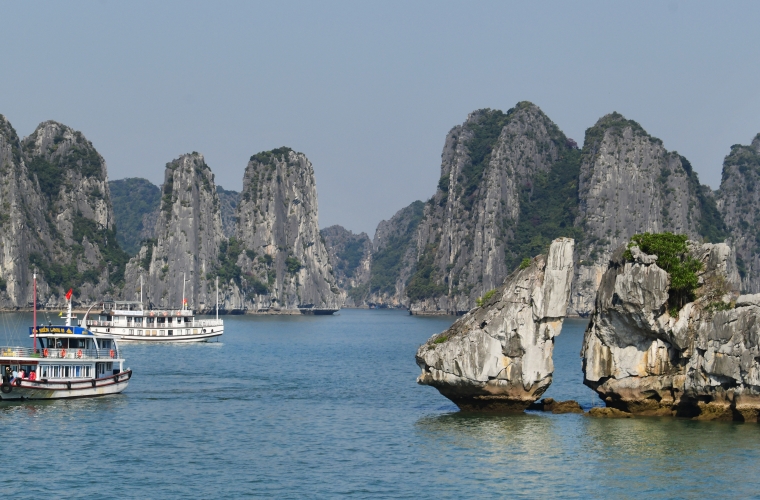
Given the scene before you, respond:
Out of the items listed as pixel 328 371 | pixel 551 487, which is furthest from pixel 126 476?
pixel 328 371

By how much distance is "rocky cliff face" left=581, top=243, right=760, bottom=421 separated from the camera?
39.8 meters

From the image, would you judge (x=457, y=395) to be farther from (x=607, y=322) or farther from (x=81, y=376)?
(x=81, y=376)

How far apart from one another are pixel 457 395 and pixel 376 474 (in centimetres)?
1024

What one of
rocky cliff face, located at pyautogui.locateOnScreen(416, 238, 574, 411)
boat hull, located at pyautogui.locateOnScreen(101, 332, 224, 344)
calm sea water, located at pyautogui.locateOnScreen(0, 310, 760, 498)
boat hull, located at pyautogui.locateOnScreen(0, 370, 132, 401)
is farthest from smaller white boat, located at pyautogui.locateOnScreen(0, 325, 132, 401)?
boat hull, located at pyautogui.locateOnScreen(101, 332, 224, 344)

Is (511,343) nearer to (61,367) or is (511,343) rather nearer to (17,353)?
(61,367)

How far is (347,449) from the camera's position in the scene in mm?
39125

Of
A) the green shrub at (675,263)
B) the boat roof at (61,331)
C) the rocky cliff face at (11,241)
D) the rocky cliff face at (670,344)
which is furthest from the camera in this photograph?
the rocky cliff face at (11,241)

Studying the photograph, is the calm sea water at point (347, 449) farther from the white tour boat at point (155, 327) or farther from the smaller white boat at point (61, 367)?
the white tour boat at point (155, 327)

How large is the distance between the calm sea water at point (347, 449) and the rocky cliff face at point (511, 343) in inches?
63.0

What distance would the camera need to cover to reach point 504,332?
4253cm

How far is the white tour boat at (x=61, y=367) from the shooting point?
4978cm

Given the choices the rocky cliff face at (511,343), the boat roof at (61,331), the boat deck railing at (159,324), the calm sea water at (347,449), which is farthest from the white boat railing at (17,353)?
the boat deck railing at (159,324)

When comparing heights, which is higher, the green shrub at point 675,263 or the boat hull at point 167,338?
the green shrub at point 675,263

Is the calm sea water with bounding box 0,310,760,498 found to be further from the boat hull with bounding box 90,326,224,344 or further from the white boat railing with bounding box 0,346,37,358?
the boat hull with bounding box 90,326,224,344
